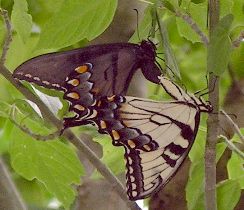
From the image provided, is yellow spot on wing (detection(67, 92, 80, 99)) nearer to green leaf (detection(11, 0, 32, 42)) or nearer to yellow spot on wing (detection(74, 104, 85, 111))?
yellow spot on wing (detection(74, 104, 85, 111))

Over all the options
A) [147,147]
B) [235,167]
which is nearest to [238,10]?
[235,167]

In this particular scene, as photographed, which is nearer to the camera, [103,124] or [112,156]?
[103,124]

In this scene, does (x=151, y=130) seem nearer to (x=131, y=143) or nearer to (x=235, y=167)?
(x=131, y=143)

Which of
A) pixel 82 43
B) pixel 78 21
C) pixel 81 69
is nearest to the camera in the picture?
pixel 81 69

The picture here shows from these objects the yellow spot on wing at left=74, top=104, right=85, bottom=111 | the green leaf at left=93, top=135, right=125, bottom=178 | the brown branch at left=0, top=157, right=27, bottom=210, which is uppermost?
the yellow spot on wing at left=74, top=104, right=85, bottom=111

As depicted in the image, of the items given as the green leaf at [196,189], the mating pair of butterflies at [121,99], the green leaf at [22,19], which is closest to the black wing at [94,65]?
the mating pair of butterflies at [121,99]

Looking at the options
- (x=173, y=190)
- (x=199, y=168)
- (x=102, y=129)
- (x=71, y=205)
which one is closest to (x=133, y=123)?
(x=102, y=129)

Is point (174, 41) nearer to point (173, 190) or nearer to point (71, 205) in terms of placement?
point (173, 190)

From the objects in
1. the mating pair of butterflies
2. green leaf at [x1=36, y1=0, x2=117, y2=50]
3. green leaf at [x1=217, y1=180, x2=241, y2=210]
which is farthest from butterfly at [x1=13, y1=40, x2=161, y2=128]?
green leaf at [x1=217, y1=180, x2=241, y2=210]
